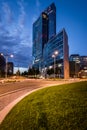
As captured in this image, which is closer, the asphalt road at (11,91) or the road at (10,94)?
the road at (10,94)

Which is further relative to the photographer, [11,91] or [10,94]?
[11,91]

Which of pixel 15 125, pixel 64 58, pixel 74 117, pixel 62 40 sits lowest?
pixel 15 125

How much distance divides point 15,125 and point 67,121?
2046 mm

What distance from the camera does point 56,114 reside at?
7.09 metres

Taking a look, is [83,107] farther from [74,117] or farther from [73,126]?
[73,126]

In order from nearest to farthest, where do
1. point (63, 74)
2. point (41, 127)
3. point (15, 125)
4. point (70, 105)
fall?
point (41, 127), point (15, 125), point (70, 105), point (63, 74)

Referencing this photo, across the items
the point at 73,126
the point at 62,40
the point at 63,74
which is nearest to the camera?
the point at 73,126

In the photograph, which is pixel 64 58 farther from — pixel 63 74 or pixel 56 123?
pixel 56 123

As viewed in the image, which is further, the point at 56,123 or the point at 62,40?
the point at 62,40

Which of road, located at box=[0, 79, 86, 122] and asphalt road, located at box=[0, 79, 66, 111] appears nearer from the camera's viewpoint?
road, located at box=[0, 79, 86, 122]

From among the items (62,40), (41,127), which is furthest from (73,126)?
(62,40)

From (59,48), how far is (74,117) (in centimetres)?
13771

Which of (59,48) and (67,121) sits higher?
(59,48)

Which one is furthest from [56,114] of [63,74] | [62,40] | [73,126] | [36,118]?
[62,40]
